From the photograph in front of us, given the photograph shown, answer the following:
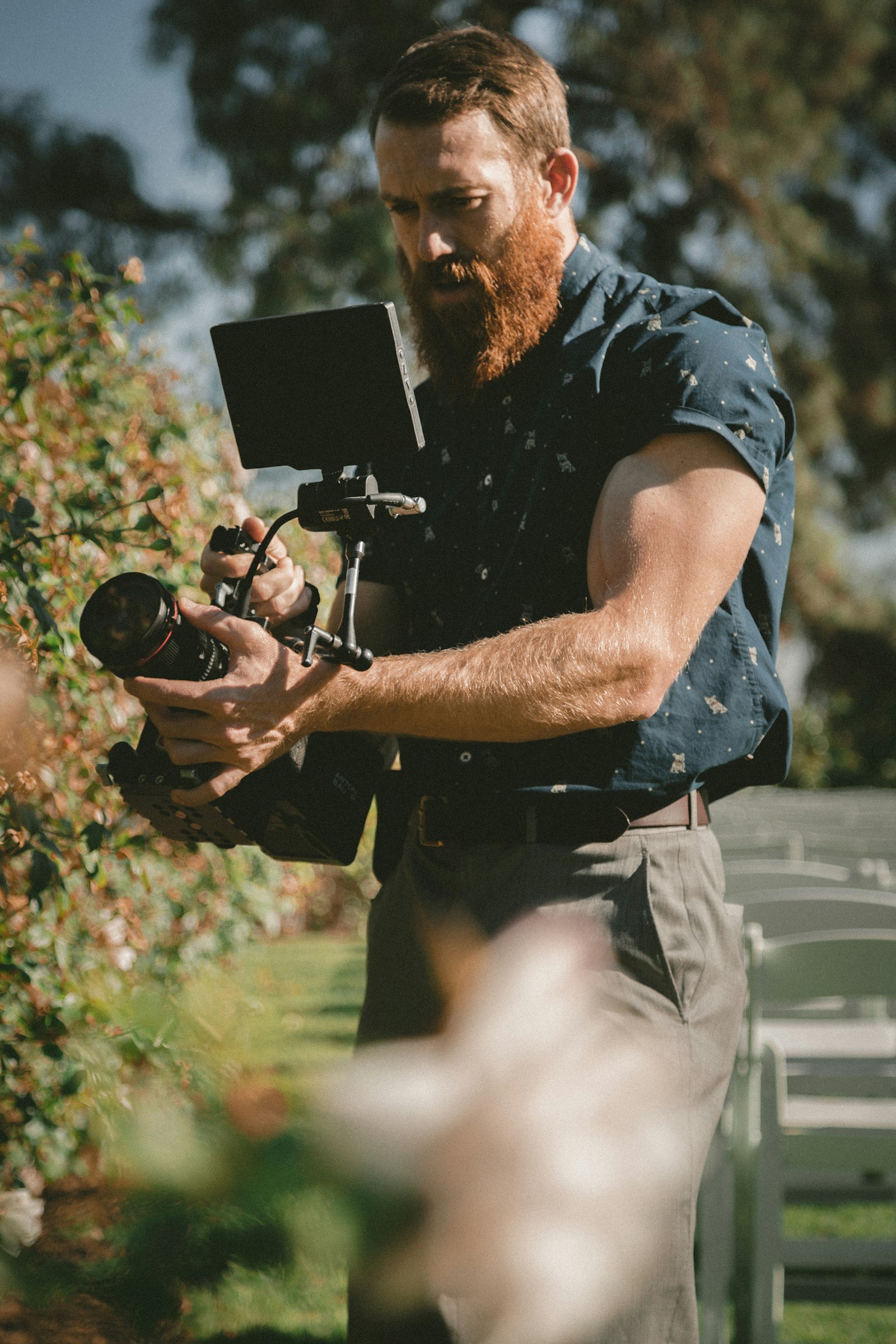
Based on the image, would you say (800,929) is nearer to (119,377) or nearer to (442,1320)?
(442,1320)

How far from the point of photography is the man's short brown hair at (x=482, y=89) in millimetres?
1470

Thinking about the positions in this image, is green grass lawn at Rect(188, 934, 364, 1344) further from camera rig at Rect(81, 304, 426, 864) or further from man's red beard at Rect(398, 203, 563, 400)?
man's red beard at Rect(398, 203, 563, 400)

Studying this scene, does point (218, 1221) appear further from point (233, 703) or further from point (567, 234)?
point (567, 234)

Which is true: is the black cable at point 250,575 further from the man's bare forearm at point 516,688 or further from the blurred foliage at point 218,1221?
the blurred foliage at point 218,1221

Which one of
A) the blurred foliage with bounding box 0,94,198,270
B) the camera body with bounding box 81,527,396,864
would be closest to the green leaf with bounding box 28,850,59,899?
the camera body with bounding box 81,527,396,864

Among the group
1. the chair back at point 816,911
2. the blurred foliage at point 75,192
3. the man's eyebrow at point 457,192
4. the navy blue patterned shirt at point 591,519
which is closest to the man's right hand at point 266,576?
the navy blue patterned shirt at point 591,519

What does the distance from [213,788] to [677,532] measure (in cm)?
56

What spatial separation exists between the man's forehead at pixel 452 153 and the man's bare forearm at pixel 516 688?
62 cm

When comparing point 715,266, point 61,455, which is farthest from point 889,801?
point 61,455

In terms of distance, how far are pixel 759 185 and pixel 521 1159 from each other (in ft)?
30.7

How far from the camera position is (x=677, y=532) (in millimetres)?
1235

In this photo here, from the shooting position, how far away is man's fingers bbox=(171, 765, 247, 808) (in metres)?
1.17

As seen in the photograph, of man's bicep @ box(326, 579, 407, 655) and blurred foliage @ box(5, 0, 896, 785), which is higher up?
blurred foliage @ box(5, 0, 896, 785)

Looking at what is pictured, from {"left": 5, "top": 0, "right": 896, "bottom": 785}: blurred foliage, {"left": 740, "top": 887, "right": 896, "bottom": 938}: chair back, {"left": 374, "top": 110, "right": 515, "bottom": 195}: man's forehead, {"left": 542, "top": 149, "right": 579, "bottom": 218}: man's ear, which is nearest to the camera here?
{"left": 374, "top": 110, "right": 515, "bottom": 195}: man's forehead
